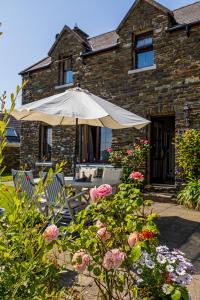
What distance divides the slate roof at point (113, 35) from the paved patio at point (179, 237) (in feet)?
22.3

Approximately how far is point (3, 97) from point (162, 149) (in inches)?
378

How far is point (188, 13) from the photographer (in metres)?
10.2

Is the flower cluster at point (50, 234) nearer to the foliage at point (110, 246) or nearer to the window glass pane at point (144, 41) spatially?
the foliage at point (110, 246)

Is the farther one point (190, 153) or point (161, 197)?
point (161, 197)

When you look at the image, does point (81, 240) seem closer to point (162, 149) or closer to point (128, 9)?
point (162, 149)

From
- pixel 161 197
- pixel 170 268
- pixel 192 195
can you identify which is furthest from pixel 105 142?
pixel 170 268

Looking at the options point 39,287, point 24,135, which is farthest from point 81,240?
point 24,135

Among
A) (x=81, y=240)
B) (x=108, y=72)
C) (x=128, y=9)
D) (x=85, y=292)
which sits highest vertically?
(x=128, y=9)

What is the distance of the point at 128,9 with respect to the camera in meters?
10.1

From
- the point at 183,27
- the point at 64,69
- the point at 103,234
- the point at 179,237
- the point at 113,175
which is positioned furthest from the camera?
the point at 64,69

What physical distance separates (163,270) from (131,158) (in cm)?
764

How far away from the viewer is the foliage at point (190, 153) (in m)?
7.89

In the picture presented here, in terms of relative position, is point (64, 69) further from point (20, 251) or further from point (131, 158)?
point (20, 251)

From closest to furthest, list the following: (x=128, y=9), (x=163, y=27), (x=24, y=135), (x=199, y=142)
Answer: (x=199, y=142) → (x=163, y=27) → (x=128, y=9) → (x=24, y=135)
